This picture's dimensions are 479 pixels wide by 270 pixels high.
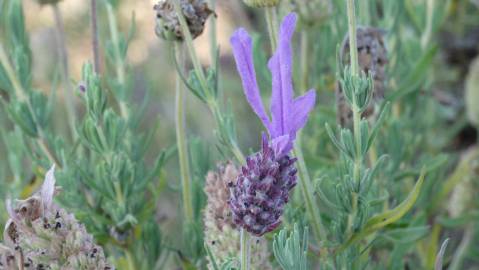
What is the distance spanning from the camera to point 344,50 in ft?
2.73

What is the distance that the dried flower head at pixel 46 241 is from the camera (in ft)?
1.90

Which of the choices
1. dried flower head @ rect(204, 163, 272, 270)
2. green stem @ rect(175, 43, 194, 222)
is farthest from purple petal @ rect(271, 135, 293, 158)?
green stem @ rect(175, 43, 194, 222)

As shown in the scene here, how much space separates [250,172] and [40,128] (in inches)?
15.9

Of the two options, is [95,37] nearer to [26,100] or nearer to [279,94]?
[26,100]

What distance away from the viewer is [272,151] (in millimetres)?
559

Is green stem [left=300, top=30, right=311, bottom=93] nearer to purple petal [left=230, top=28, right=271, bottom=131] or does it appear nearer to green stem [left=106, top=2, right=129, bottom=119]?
green stem [left=106, top=2, right=129, bottom=119]

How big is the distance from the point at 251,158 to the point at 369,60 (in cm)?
30

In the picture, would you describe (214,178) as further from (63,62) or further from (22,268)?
(63,62)

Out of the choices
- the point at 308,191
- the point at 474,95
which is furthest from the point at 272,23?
the point at 474,95

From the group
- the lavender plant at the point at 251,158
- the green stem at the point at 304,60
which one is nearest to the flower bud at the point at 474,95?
the lavender plant at the point at 251,158

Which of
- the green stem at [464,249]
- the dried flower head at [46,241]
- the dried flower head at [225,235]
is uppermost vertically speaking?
the dried flower head at [46,241]

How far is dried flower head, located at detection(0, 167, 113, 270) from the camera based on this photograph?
0.58 metres

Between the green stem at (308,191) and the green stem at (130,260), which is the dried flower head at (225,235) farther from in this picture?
the green stem at (130,260)

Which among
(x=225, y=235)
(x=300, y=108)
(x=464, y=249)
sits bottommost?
(x=464, y=249)
